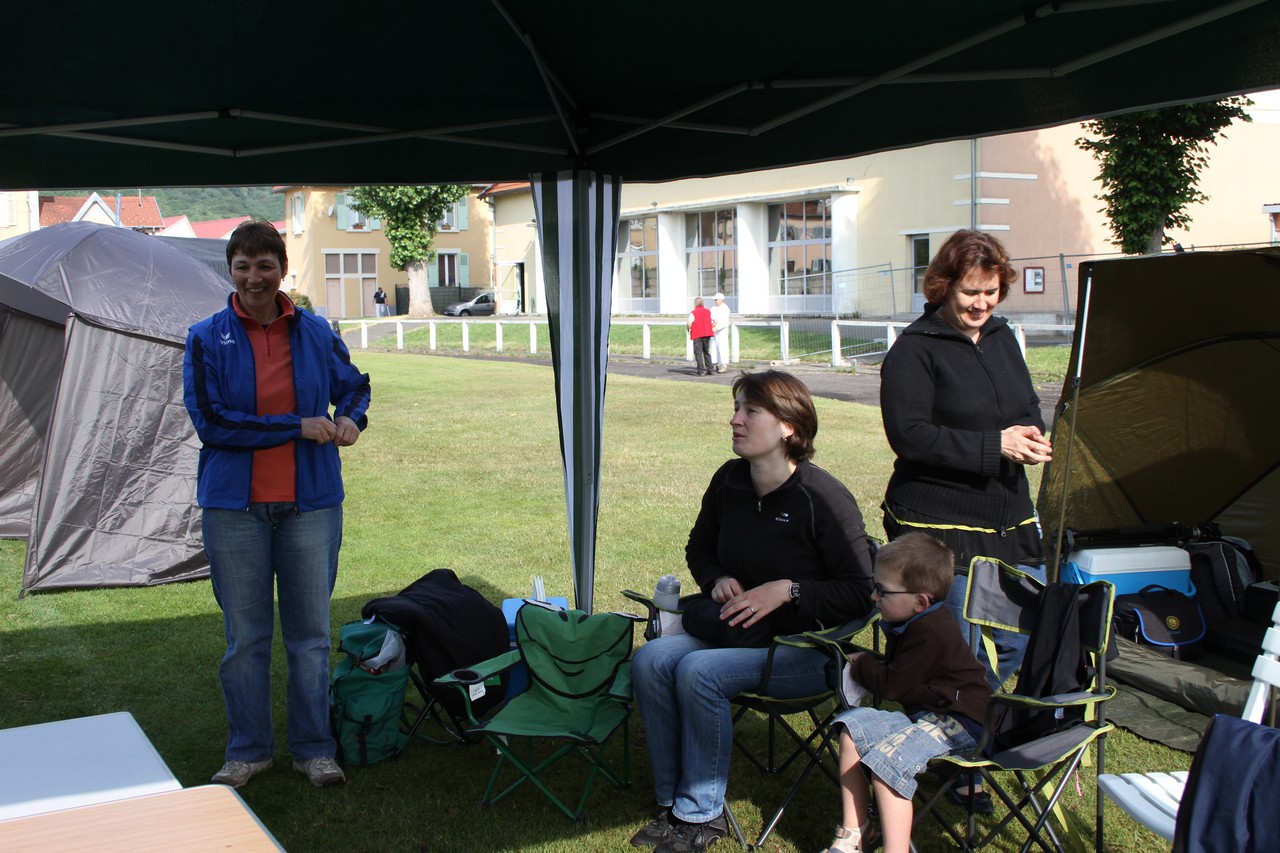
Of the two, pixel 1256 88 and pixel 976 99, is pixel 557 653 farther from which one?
pixel 1256 88

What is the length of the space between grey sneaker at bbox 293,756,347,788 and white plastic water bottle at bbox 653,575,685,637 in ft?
3.80

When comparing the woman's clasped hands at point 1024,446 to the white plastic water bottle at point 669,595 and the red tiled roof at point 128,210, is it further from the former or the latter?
the red tiled roof at point 128,210

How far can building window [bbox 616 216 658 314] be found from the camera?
38.0 m

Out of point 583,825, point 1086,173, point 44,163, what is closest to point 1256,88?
point 583,825

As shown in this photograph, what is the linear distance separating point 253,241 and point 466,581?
2.91 m

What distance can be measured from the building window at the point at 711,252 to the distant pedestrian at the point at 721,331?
1431cm

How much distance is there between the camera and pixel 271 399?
11.7 feet

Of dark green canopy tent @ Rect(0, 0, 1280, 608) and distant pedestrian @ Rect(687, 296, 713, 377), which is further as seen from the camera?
distant pedestrian @ Rect(687, 296, 713, 377)

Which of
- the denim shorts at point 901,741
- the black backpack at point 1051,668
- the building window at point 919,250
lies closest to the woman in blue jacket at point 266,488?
the denim shorts at point 901,741

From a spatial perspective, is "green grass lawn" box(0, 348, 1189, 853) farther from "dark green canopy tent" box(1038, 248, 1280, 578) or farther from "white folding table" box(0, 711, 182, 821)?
"dark green canopy tent" box(1038, 248, 1280, 578)

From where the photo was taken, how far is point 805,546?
3.35 meters

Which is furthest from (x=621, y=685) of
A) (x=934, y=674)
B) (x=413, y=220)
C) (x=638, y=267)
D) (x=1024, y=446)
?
(x=413, y=220)

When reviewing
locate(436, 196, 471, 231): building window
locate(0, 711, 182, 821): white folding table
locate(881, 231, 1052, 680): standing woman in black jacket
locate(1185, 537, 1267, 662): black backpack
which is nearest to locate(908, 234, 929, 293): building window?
locate(1185, 537, 1267, 662): black backpack

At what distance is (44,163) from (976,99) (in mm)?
3477
